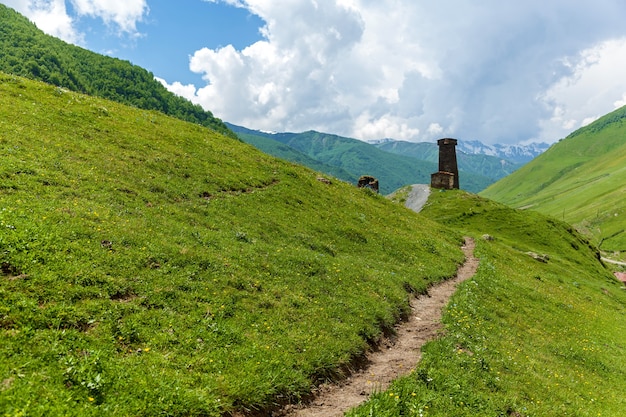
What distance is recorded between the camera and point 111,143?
2872cm

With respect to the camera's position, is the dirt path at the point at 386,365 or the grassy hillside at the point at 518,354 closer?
the dirt path at the point at 386,365

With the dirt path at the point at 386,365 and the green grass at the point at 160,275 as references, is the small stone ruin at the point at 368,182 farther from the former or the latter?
the dirt path at the point at 386,365

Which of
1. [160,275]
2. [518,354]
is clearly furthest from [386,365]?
[160,275]

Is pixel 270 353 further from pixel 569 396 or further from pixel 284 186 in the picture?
pixel 284 186

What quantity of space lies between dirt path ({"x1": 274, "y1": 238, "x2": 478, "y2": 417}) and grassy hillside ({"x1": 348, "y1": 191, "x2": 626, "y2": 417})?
666mm

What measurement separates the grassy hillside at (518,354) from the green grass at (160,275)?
3056mm

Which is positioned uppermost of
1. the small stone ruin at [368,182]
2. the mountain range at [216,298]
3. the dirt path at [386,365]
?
the small stone ruin at [368,182]

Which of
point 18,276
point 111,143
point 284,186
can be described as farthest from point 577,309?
point 111,143

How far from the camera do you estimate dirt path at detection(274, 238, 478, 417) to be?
11.8m

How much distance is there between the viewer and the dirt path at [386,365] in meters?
11.8

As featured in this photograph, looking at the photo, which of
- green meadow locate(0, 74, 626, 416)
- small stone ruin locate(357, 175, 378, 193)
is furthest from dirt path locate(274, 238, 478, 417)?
small stone ruin locate(357, 175, 378, 193)

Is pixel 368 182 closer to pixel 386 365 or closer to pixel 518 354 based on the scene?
pixel 518 354

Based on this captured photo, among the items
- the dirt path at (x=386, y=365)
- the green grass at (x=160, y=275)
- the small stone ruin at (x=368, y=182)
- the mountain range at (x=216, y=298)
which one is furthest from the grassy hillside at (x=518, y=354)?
the small stone ruin at (x=368, y=182)

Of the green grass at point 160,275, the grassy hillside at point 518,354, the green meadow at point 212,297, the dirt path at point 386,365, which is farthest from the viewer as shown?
the grassy hillside at point 518,354
